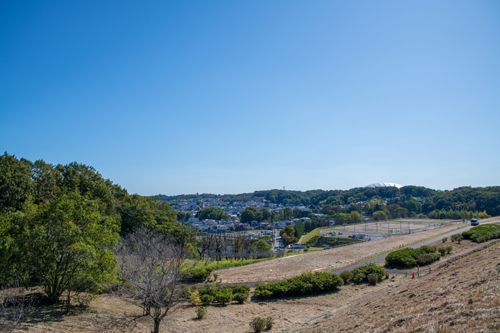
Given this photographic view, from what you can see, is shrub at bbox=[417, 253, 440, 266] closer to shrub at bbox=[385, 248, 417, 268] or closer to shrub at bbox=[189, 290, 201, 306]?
shrub at bbox=[385, 248, 417, 268]

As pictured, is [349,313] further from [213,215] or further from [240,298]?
[213,215]

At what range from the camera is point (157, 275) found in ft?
47.9

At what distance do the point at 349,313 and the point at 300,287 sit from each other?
6.32m

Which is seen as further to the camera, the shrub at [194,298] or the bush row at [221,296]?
the bush row at [221,296]

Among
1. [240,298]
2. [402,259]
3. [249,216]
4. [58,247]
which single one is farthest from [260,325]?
[249,216]

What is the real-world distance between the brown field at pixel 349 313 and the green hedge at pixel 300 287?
64cm

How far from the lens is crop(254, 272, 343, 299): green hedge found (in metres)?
20.8

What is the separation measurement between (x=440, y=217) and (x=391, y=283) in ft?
302

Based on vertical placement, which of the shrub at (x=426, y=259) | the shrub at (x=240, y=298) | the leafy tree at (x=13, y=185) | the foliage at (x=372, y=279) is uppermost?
the leafy tree at (x=13, y=185)

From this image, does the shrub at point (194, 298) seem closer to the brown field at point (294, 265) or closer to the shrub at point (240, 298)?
the shrub at point (240, 298)

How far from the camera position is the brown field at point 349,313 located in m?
9.40

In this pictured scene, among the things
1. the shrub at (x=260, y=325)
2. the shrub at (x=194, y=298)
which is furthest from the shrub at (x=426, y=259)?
the shrub at (x=194, y=298)

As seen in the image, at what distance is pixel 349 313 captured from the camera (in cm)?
1489

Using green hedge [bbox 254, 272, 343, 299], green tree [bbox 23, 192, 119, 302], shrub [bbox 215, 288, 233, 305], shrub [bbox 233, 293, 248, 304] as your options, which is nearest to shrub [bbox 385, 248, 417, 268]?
green hedge [bbox 254, 272, 343, 299]
